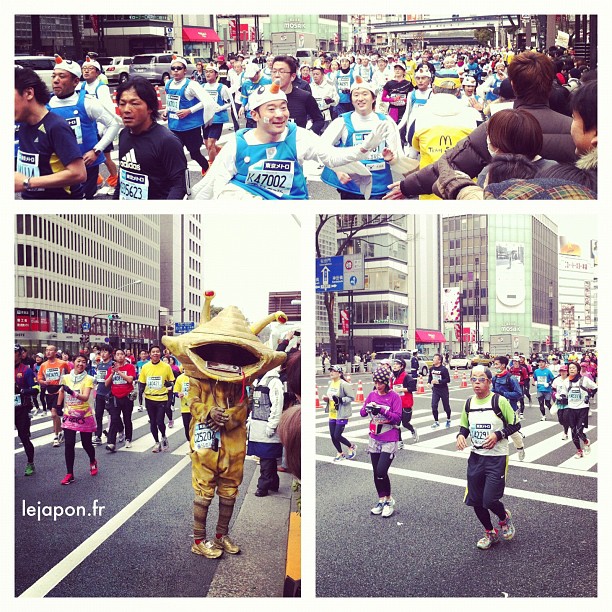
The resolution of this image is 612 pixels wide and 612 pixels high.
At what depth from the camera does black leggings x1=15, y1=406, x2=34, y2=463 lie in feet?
17.6

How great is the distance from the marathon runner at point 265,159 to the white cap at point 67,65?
1882mm

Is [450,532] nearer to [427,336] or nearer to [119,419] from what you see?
[427,336]

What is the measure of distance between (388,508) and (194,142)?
13.9 ft

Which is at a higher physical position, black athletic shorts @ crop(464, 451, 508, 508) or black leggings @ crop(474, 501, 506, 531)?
black athletic shorts @ crop(464, 451, 508, 508)

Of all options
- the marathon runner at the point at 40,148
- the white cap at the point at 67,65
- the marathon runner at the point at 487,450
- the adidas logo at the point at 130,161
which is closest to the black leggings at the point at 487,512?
the marathon runner at the point at 487,450

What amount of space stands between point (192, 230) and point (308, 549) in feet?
6.82

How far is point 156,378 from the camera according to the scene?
5.38 metres

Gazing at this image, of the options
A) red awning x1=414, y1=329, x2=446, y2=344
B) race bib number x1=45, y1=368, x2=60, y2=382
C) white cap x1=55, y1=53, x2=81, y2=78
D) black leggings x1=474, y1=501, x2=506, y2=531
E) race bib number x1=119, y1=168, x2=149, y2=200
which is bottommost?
black leggings x1=474, y1=501, x2=506, y2=531

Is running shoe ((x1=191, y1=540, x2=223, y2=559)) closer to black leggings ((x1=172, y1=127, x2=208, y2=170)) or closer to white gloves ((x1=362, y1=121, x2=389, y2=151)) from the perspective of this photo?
white gloves ((x1=362, y1=121, x2=389, y2=151))

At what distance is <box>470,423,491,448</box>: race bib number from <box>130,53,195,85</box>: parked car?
10.9 feet

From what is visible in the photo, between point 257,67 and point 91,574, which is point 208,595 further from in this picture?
point 257,67

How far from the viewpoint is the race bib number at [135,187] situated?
232 inches

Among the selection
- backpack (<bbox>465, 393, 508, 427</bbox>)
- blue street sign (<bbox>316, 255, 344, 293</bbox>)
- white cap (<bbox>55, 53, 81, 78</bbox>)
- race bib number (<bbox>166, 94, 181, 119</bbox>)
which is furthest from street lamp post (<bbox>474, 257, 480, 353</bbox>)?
race bib number (<bbox>166, 94, 181, 119</bbox>)

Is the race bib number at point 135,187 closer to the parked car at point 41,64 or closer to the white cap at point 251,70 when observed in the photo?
the parked car at point 41,64
